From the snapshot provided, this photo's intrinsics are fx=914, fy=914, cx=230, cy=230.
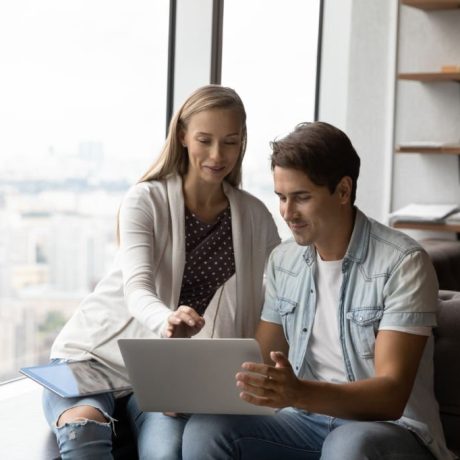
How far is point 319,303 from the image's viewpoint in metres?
2.11

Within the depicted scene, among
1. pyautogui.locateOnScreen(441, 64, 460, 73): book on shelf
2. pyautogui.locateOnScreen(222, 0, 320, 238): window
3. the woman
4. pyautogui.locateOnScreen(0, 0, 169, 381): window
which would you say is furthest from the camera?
pyautogui.locateOnScreen(441, 64, 460, 73): book on shelf

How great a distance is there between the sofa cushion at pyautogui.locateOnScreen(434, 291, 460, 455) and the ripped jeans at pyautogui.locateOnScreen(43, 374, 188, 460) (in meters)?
0.64

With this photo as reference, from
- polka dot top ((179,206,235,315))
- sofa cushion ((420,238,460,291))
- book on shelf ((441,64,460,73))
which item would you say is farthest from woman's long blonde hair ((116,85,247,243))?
book on shelf ((441,64,460,73))

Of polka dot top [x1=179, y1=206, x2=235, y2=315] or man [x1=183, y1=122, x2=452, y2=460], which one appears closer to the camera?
man [x1=183, y1=122, x2=452, y2=460]

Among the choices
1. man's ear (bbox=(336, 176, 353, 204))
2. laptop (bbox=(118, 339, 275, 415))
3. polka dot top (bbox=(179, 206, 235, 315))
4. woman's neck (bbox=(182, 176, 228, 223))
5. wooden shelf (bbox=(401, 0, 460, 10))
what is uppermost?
wooden shelf (bbox=(401, 0, 460, 10))

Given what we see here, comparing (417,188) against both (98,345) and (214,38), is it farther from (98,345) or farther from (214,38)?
(98,345)

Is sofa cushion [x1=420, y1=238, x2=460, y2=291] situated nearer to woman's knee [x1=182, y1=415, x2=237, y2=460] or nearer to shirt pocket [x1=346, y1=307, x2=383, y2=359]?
shirt pocket [x1=346, y1=307, x2=383, y2=359]

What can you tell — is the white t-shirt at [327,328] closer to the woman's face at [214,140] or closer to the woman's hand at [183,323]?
the woman's hand at [183,323]

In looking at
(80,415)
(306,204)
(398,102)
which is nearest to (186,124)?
(306,204)

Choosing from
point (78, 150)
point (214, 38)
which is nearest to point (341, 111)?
point (214, 38)

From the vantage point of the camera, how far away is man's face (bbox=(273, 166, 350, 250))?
2.00 meters

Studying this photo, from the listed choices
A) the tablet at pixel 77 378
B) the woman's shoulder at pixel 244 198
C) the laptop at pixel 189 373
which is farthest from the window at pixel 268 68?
the laptop at pixel 189 373

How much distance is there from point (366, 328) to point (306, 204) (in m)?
0.30

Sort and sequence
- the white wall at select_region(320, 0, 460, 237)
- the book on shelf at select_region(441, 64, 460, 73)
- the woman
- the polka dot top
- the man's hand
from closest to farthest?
the man's hand < the woman < the polka dot top < the book on shelf at select_region(441, 64, 460, 73) < the white wall at select_region(320, 0, 460, 237)
